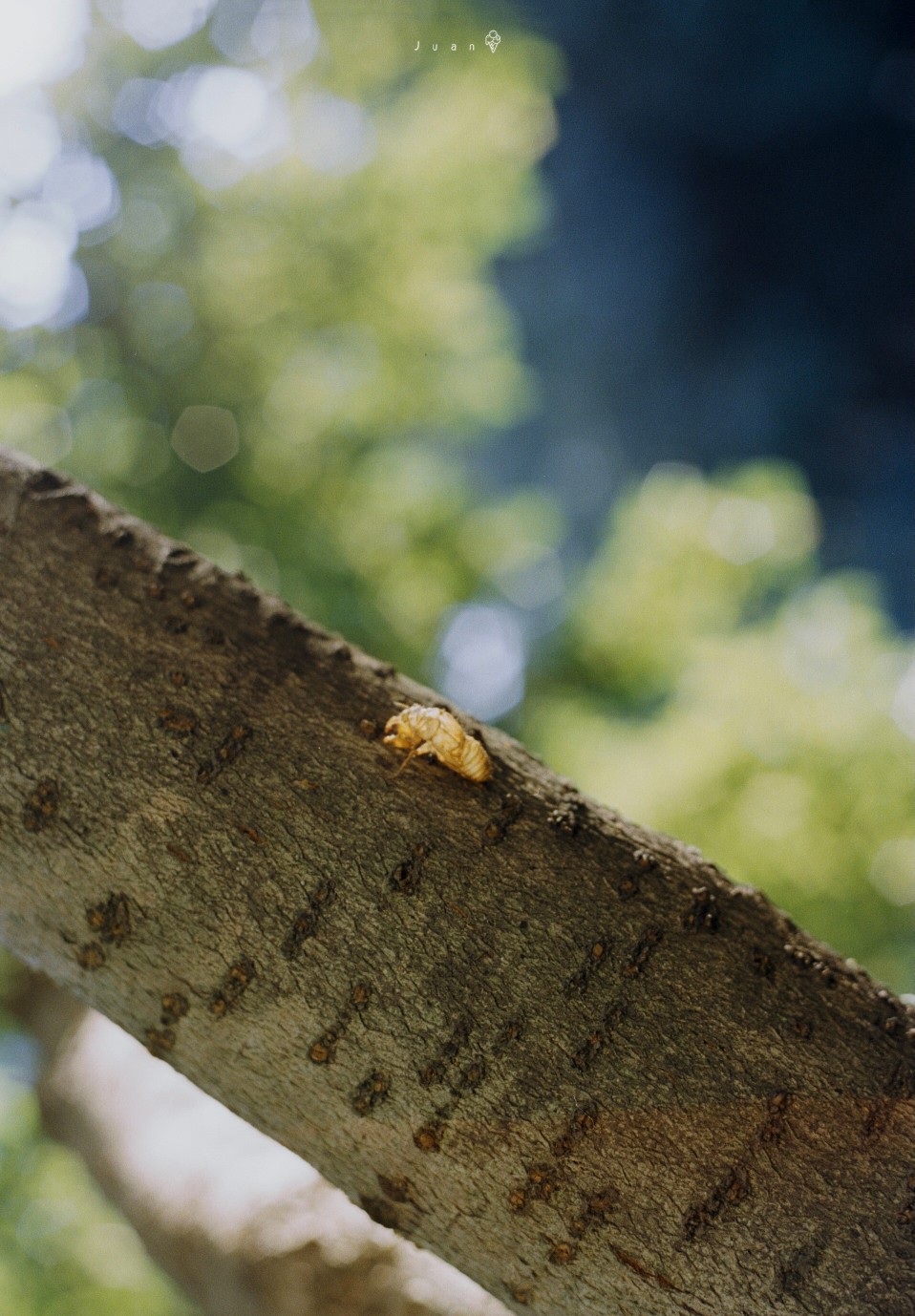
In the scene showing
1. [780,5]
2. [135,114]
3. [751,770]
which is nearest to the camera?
[751,770]

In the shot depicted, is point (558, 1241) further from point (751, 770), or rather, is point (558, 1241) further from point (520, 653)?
point (520, 653)

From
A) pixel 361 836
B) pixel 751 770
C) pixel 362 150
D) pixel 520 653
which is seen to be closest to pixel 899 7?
pixel 362 150

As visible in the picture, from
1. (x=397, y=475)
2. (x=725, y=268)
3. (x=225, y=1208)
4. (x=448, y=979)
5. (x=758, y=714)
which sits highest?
(x=725, y=268)

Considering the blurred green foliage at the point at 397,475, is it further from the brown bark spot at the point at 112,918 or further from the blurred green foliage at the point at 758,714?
the brown bark spot at the point at 112,918

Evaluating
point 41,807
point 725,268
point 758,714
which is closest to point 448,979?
point 41,807

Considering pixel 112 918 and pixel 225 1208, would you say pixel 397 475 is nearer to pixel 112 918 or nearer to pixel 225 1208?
pixel 225 1208

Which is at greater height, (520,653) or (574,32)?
(574,32)
